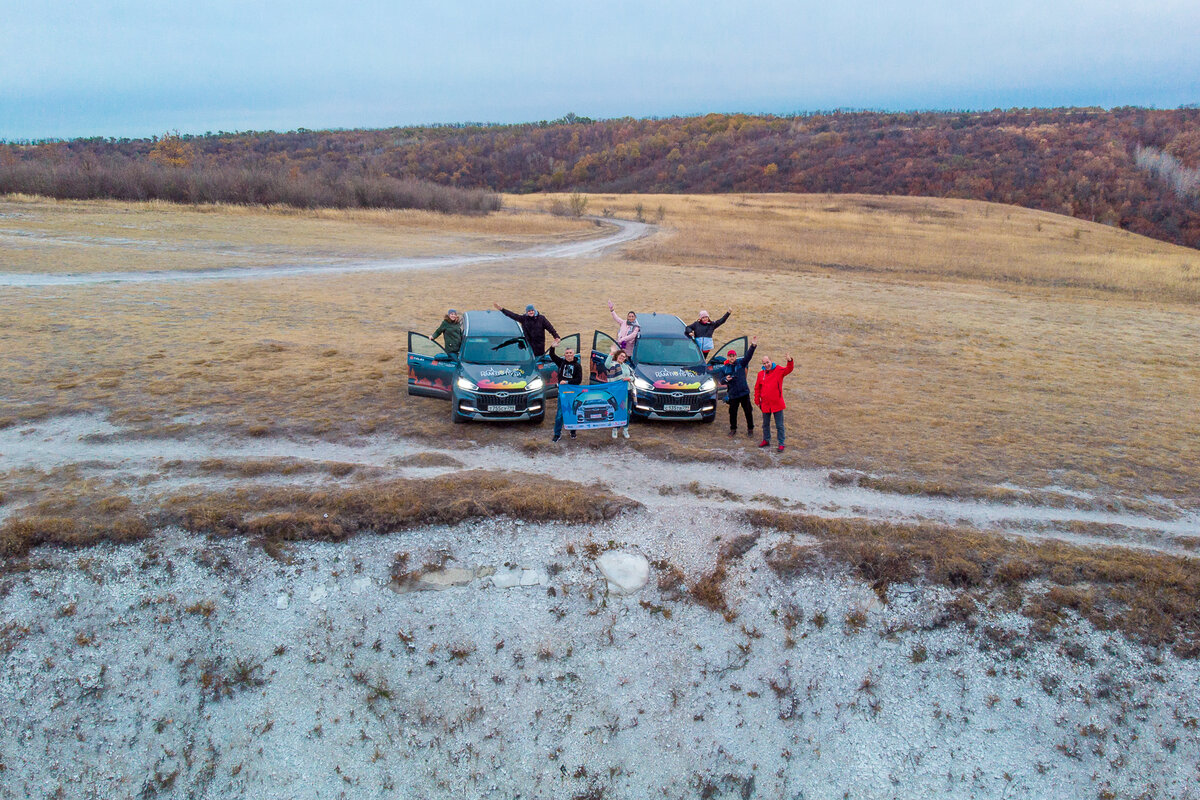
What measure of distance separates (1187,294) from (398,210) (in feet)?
200

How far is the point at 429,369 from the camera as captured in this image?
1432cm

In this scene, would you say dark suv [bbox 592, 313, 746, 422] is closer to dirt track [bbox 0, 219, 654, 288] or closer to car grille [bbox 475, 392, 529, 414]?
car grille [bbox 475, 392, 529, 414]

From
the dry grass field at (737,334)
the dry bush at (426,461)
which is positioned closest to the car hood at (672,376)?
the dry grass field at (737,334)

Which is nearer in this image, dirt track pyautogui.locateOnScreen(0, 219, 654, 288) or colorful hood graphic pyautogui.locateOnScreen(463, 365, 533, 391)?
colorful hood graphic pyautogui.locateOnScreen(463, 365, 533, 391)

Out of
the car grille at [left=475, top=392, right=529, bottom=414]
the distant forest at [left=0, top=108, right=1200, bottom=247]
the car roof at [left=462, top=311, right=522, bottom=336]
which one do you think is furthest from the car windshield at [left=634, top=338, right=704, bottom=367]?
the distant forest at [left=0, top=108, right=1200, bottom=247]

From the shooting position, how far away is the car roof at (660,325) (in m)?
15.2

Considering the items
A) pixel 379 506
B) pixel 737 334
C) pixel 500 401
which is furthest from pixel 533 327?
pixel 737 334

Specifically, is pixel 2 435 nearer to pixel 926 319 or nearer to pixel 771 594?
pixel 771 594

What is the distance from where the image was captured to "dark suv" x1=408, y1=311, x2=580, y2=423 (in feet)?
42.5

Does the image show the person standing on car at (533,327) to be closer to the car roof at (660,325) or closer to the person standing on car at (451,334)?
the person standing on car at (451,334)

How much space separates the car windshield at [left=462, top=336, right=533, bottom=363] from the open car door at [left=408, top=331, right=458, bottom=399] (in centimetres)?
45

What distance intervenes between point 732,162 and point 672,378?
4207 inches

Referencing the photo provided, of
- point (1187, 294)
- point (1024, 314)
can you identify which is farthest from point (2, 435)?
point (1187, 294)

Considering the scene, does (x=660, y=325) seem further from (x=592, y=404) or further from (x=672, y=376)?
(x=592, y=404)
